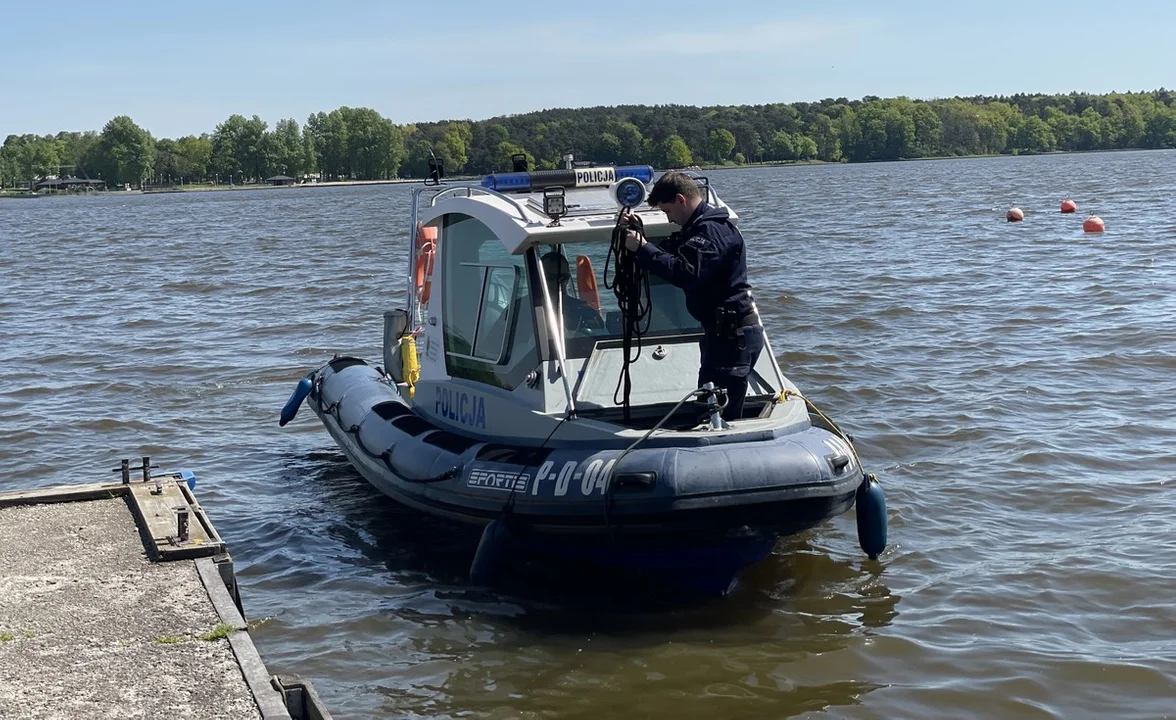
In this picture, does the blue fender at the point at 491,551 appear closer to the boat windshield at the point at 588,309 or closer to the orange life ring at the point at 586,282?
the boat windshield at the point at 588,309

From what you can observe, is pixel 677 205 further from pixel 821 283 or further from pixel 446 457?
pixel 821 283

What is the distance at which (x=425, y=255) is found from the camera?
1073 cm

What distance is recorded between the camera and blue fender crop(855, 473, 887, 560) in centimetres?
779

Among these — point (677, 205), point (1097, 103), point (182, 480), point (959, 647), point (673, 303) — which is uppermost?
point (1097, 103)

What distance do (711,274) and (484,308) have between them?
2.03 metres

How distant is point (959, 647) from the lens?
712 centimetres

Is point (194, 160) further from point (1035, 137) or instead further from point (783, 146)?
point (1035, 137)

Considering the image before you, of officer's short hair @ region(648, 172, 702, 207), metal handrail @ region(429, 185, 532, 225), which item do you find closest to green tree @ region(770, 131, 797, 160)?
metal handrail @ region(429, 185, 532, 225)

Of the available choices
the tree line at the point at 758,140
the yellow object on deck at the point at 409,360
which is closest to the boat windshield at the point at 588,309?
the yellow object on deck at the point at 409,360

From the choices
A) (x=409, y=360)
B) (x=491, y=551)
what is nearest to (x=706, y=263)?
(x=491, y=551)

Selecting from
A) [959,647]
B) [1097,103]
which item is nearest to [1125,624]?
[959,647]

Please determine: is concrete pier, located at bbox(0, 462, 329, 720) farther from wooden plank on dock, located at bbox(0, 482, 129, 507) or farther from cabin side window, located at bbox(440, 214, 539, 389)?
cabin side window, located at bbox(440, 214, 539, 389)

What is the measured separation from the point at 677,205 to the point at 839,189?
61056mm

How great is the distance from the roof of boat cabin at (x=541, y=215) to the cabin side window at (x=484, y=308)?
205 mm
